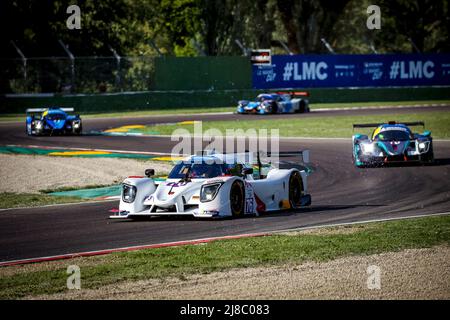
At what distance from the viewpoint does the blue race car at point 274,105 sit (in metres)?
43.1

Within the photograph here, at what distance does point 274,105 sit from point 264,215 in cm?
2839

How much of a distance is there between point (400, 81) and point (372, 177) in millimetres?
32411

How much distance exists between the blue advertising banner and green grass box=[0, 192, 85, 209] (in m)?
31.6

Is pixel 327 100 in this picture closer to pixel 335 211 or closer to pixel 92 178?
pixel 92 178

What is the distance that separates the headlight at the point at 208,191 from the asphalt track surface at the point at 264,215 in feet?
1.31

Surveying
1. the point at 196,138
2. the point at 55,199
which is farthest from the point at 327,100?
the point at 55,199

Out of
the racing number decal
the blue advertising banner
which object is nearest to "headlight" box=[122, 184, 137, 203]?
the racing number decal

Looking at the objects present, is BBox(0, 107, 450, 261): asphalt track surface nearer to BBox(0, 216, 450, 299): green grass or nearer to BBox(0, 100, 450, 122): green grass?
BBox(0, 216, 450, 299): green grass

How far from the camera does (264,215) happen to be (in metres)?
15.5

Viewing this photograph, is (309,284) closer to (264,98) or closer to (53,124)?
(53,124)

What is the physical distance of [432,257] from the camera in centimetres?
1139

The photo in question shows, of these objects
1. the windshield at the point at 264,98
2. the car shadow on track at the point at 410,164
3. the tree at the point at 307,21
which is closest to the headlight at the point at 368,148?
the car shadow on track at the point at 410,164

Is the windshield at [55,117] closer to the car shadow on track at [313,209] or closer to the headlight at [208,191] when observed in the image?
the car shadow on track at [313,209]

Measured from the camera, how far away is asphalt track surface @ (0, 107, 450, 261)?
13.1 metres
